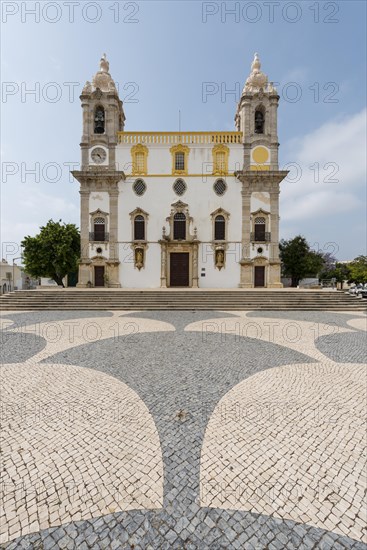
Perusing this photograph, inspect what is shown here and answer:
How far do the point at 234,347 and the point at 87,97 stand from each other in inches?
1135

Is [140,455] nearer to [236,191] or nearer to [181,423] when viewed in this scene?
[181,423]

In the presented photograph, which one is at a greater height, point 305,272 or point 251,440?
point 305,272

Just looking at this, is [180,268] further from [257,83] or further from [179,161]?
[257,83]

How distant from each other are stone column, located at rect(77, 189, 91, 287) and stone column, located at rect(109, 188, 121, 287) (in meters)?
2.26

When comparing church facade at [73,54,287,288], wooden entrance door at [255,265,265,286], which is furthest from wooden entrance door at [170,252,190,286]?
wooden entrance door at [255,265,265,286]

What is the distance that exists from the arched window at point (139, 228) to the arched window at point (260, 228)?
36.1ft

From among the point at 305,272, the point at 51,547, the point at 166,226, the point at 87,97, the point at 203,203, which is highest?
the point at 87,97

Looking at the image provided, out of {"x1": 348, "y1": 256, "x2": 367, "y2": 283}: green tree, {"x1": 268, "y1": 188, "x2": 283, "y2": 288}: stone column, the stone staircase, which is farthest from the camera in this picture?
{"x1": 348, "y1": 256, "x2": 367, "y2": 283}: green tree

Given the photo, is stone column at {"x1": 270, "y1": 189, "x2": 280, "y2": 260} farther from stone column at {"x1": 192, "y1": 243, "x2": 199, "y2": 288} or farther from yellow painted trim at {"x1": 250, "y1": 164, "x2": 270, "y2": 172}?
stone column at {"x1": 192, "y1": 243, "x2": 199, "y2": 288}

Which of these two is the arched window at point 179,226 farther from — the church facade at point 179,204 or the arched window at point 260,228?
the arched window at point 260,228

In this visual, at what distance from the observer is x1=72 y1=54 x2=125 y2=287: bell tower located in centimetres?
2389

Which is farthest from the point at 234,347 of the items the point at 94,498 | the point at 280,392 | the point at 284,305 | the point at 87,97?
the point at 87,97

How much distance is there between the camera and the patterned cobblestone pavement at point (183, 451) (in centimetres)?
214

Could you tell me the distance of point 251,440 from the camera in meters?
3.26
